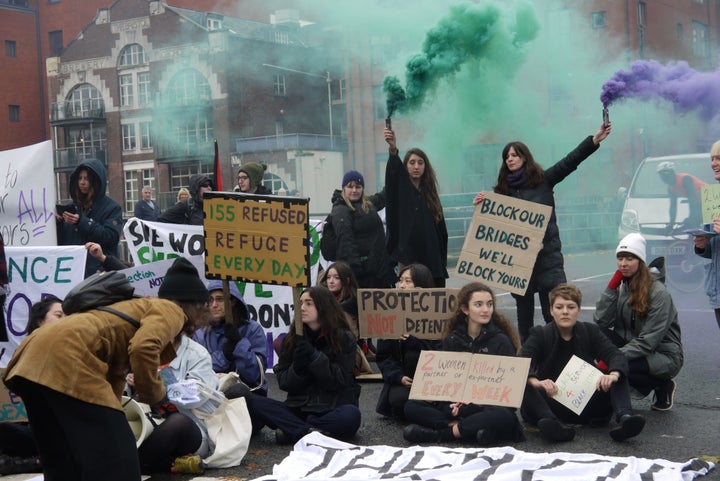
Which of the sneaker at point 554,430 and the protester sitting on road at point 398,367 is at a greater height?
the protester sitting on road at point 398,367

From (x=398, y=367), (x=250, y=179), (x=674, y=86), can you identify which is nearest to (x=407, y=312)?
(x=398, y=367)

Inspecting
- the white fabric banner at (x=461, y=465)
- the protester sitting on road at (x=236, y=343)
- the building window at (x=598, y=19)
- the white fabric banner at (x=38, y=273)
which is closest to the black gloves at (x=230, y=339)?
the protester sitting on road at (x=236, y=343)

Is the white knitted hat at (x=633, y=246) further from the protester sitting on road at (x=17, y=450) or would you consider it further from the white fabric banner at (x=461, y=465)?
the protester sitting on road at (x=17, y=450)

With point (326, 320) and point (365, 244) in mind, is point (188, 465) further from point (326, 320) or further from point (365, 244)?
point (365, 244)

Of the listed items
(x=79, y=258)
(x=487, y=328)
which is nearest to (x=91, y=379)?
(x=487, y=328)

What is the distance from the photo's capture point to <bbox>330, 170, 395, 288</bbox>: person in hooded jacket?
955 cm

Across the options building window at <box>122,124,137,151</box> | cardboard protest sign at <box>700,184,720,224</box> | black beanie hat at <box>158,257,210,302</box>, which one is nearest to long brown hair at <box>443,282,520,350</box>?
cardboard protest sign at <box>700,184,720,224</box>

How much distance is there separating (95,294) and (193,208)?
583 centimetres

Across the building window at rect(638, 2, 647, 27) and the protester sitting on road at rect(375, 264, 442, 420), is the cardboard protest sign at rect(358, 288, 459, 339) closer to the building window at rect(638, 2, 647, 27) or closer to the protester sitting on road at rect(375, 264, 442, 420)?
the protester sitting on road at rect(375, 264, 442, 420)

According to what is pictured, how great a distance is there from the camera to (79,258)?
28.8 feet

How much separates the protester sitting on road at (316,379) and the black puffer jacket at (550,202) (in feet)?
6.29

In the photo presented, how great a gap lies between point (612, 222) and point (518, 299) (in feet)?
67.6

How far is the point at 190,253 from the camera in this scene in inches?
385

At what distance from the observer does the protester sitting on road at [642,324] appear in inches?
287
